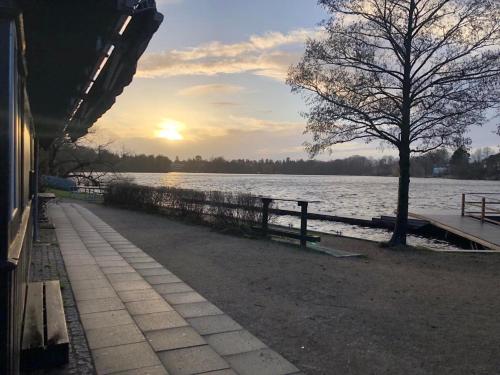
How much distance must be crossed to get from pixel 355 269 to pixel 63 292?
5.07 m

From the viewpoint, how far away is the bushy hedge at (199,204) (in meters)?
13.3

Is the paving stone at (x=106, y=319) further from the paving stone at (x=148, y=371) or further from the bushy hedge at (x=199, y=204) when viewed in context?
the bushy hedge at (x=199, y=204)

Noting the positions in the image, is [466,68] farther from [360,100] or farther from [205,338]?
[205,338]

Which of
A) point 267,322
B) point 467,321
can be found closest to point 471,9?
point 467,321

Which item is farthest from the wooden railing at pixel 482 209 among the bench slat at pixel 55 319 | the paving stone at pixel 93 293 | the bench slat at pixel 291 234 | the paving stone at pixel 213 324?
the bench slat at pixel 55 319

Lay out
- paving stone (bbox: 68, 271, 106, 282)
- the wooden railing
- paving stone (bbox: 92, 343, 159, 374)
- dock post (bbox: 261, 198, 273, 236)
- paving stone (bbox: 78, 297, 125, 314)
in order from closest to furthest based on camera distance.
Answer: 1. paving stone (bbox: 92, 343, 159, 374)
2. paving stone (bbox: 78, 297, 125, 314)
3. paving stone (bbox: 68, 271, 106, 282)
4. dock post (bbox: 261, 198, 273, 236)
5. the wooden railing

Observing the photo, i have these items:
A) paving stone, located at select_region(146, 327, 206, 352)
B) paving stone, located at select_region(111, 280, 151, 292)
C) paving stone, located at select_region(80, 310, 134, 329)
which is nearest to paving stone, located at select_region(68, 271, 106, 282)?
paving stone, located at select_region(111, 280, 151, 292)

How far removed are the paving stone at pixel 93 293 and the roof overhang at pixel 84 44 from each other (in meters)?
2.37

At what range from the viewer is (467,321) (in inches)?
211

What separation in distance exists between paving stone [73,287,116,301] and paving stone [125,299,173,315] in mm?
490

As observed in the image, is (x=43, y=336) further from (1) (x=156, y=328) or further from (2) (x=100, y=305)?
(2) (x=100, y=305)

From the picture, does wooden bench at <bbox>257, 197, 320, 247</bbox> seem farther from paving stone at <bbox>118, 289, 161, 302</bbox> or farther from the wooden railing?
the wooden railing

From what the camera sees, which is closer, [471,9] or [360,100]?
[471,9]

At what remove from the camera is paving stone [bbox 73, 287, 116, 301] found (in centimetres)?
560
